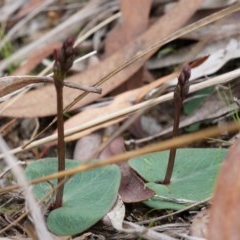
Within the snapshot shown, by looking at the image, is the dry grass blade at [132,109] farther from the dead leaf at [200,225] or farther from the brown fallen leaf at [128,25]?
the brown fallen leaf at [128,25]

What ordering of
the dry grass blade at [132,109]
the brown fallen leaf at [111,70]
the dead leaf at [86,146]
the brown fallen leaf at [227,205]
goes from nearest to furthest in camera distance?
1. the brown fallen leaf at [227,205]
2. the dry grass blade at [132,109]
3. the dead leaf at [86,146]
4. the brown fallen leaf at [111,70]

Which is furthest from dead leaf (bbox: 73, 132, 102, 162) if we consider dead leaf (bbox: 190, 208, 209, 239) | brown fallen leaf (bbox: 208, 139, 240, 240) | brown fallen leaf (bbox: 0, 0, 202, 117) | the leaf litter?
brown fallen leaf (bbox: 208, 139, 240, 240)

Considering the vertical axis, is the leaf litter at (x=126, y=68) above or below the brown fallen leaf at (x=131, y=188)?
above

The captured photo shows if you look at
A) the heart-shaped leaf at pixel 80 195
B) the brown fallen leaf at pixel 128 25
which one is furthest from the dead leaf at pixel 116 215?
→ the brown fallen leaf at pixel 128 25

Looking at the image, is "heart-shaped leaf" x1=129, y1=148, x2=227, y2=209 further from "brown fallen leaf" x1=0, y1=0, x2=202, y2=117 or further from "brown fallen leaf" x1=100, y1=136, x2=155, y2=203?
"brown fallen leaf" x1=0, y1=0, x2=202, y2=117

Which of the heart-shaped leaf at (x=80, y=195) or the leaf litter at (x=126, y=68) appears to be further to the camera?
the leaf litter at (x=126, y=68)

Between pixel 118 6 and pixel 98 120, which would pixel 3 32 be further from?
pixel 98 120

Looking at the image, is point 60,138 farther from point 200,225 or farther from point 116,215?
point 200,225

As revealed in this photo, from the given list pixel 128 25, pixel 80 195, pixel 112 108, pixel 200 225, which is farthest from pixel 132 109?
pixel 128 25
